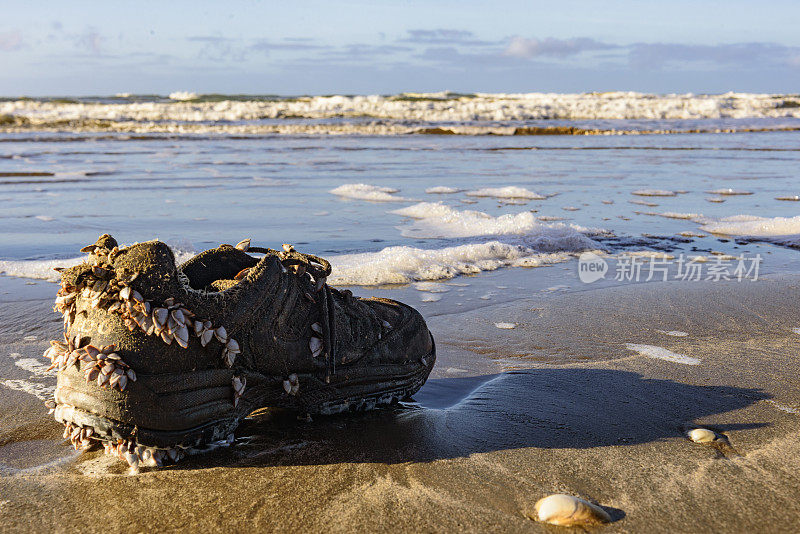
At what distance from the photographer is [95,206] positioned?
24.3 feet

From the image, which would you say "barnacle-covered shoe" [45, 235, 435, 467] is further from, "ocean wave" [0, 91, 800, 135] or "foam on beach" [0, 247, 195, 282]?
"ocean wave" [0, 91, 800, 135]

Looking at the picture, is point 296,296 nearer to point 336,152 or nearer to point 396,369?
point 396,369

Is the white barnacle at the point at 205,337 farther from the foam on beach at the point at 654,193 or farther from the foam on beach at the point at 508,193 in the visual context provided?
the foam on beach at the point at 654,193

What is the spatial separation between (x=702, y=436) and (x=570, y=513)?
692 millimetres

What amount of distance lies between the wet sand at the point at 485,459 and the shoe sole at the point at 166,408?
0.08 metres

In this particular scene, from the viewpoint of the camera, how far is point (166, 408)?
1742 millimetres

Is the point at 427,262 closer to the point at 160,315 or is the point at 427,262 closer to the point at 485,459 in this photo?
the point at 485,459

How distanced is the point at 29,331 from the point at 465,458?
2.36m

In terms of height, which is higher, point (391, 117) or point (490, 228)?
point (391, 117)

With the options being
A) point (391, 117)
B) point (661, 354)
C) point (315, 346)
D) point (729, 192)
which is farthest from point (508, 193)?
point (391, 117)

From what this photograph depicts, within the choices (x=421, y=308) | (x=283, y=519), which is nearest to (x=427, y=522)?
(x=283, y=519)

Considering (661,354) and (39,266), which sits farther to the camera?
(39,266)

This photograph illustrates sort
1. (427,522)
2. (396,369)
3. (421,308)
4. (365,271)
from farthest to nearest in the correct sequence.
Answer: (365,271)
(421,308)
(396,369)
(427,522)

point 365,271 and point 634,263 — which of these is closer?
point 365,271
